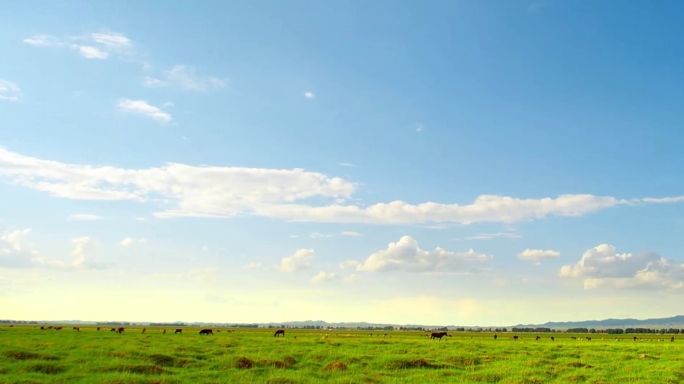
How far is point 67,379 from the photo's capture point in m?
23.9

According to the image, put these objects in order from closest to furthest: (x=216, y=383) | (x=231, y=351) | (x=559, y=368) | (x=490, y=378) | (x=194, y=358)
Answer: (x=216, y=383), (x=490, y=378), (x=559, y=368), (x=194, y=358), (x=231, y=351)

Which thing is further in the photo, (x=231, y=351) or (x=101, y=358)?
(x=231, y=351)

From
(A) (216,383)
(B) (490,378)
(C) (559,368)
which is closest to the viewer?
(A) (216,383)

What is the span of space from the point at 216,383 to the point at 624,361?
93.1ft

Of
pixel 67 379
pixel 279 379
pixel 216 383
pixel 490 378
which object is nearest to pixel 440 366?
pixel 490 378

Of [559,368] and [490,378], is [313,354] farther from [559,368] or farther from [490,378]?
[559,368]

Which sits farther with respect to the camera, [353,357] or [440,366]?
[353,357]

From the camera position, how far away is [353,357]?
34125 millimetres

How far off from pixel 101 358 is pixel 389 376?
17371 millimetres

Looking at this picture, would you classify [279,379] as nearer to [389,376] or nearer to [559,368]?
[389,376]

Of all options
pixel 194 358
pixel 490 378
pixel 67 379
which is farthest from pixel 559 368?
pixel 67 379

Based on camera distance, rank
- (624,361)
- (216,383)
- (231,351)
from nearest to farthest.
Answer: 1. (216,383)
2. (624,361)
3. (231,351)

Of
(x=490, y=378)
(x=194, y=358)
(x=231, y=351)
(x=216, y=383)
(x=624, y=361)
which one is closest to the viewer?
(x=216, y=383)

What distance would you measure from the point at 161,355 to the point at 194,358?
204cm
